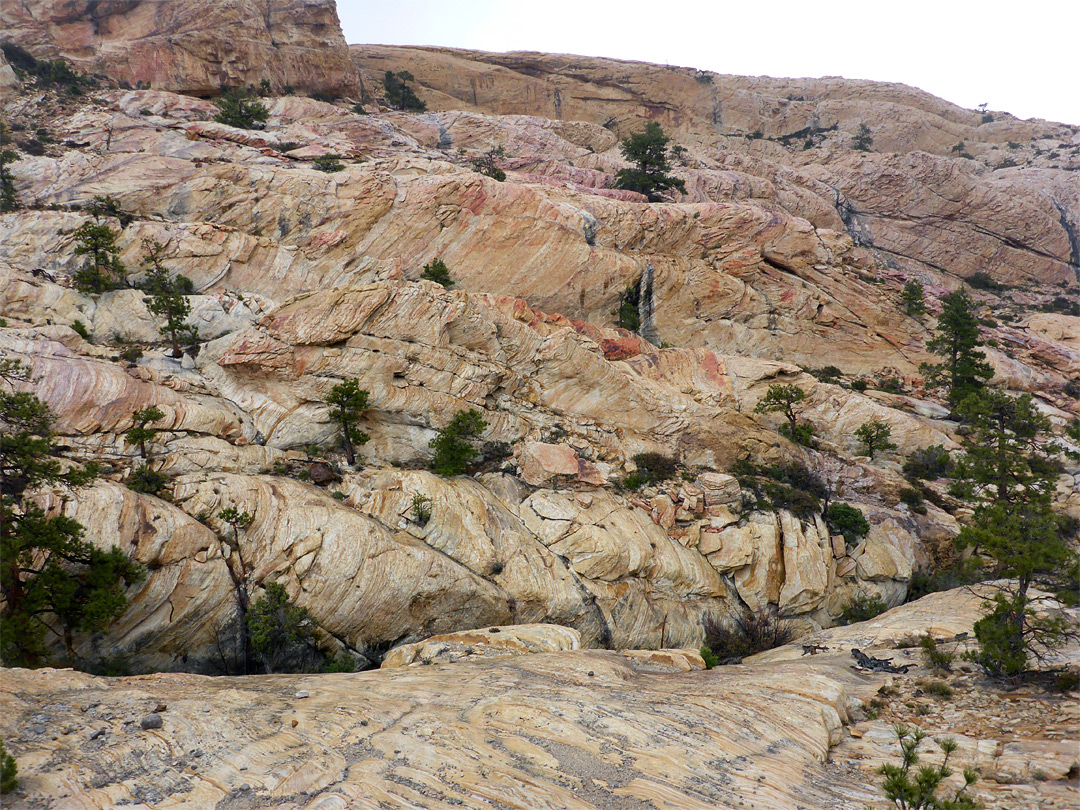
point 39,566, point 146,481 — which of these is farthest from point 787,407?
point 39,566

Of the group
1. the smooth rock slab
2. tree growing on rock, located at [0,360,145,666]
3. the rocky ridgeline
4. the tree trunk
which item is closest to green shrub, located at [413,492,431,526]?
the rocky ridgeline

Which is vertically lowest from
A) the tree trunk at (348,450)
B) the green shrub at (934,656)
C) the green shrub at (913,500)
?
the green shrub at (934,656)

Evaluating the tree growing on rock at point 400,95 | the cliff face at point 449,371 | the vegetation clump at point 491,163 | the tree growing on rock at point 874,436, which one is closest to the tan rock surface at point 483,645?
the cliff face at point 449,371

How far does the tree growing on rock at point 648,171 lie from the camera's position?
58.2 m

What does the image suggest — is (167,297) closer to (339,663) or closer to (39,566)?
(39,566)

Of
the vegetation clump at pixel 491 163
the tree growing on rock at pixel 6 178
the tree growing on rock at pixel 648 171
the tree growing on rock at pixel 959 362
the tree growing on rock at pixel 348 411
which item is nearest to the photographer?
the tree growing on rock at pixel 348 411

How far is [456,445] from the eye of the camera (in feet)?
96.4

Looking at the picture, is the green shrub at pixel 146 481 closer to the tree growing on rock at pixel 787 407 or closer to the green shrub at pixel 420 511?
the green shrub at pixel 420 511

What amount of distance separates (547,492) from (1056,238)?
83.0m

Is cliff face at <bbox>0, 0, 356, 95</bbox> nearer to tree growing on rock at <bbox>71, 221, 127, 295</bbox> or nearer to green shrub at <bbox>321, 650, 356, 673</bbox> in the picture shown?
tree growing on rock at <bbox>71, 221, 127, 295</bbox>

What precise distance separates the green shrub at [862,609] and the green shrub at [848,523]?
126 inches

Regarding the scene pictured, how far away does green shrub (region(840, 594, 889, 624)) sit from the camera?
29328 millimetres

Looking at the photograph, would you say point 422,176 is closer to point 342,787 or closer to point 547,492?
point 547,492

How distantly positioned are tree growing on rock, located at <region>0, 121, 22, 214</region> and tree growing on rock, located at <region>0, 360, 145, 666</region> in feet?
97.9
